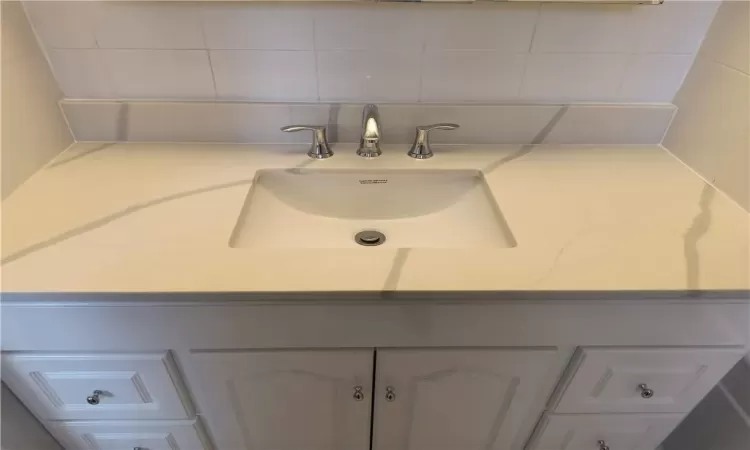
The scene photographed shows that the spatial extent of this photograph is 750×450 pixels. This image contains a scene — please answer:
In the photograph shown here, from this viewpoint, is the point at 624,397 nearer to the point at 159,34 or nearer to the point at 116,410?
the point at 116,410

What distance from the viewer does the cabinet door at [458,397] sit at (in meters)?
0.78

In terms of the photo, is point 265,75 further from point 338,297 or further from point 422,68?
point 338,297

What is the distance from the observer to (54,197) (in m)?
0.82

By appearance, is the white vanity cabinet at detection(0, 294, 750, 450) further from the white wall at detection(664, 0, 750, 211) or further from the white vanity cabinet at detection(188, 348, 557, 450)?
the white wall at detection(664, 0, 750, 211)

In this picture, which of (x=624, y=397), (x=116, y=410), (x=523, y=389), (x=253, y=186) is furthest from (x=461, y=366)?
(x=116, y=410)

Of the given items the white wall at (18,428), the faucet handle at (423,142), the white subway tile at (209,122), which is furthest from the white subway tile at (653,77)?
the white wall at (18,428)

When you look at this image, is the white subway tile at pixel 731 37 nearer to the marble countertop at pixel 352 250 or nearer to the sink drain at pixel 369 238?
the marble countertop at pixel 352 250

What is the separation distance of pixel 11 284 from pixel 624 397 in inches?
42.6

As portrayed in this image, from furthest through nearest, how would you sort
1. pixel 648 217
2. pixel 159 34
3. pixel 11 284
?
pixel 159 34 < pixel 648 217 < pixel 11 284

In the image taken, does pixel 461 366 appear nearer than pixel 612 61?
Yes

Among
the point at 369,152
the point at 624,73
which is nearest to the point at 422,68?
the point at 369,152

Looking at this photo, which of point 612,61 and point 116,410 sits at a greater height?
point 612,61

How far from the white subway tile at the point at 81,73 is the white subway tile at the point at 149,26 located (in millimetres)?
46

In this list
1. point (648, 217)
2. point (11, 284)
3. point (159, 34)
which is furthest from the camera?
point (159, 34)
